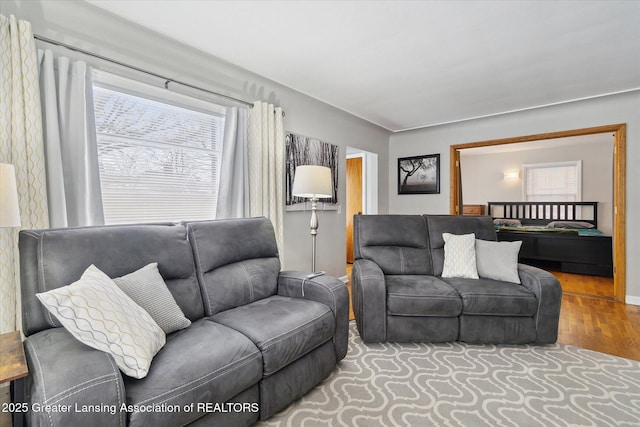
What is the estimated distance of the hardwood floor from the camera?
2.44 metres

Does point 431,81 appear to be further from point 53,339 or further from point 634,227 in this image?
point 53,339

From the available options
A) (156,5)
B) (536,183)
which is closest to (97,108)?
(156,5)

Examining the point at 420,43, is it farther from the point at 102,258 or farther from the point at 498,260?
the point at 102,258

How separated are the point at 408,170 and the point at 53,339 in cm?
486

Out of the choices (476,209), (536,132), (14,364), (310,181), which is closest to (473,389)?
(310,181)

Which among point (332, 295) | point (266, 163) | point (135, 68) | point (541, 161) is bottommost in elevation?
point (332, 295)

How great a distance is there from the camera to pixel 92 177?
1953 mm

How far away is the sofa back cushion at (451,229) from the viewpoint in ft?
9.65

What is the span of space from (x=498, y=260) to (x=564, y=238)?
3437 millimetres

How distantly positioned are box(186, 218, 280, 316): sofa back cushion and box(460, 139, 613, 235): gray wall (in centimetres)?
656

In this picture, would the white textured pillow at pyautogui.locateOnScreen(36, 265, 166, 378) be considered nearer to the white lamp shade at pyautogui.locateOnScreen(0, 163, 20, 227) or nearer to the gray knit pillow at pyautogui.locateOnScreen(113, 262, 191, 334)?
the gray knit pillow at pyautogui.locateOnScreen(113, 262, 191, 334)

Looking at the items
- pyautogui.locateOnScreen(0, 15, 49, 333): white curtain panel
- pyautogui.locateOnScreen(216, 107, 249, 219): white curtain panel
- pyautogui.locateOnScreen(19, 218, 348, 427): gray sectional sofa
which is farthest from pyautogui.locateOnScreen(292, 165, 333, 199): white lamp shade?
pyautogui.locateOnScreen(0, 15, 49, 333): white curtain panel

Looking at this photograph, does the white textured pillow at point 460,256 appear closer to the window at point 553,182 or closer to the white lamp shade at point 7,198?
the white lamp shade at point 7,198

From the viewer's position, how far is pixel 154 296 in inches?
61.1
